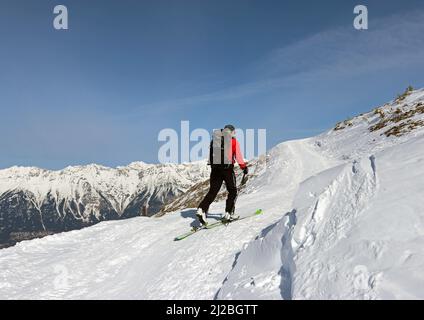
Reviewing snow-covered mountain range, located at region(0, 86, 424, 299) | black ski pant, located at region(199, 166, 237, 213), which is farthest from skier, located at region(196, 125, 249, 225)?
snow-covered mountain range, located at region(0, 86, 424, 299)

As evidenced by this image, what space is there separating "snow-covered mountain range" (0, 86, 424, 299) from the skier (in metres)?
0.83

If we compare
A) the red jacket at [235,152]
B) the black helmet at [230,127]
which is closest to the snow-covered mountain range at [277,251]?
the red jacket at [235,152]

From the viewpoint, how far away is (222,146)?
11.7m

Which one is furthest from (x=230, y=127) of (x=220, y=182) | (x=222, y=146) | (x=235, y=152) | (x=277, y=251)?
(x=277, y=251)

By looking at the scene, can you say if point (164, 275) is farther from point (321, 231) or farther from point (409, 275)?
point (409, 275)

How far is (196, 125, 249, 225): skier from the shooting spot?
11.7 m

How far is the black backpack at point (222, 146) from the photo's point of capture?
11.7m

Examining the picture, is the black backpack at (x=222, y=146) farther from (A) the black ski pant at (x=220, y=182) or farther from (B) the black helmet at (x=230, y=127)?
(A) the black ski pant at (x=220, y=182)

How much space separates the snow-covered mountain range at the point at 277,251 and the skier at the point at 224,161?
827 millimetres

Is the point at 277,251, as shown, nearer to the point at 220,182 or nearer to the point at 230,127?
the point at 220,182

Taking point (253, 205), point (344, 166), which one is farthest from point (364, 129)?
point (344, 166)

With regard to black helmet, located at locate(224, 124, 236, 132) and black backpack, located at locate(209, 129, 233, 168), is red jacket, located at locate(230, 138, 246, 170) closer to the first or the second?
black backpack, located at locate(209, 129, 233, 168)

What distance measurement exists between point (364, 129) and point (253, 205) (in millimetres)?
28600
